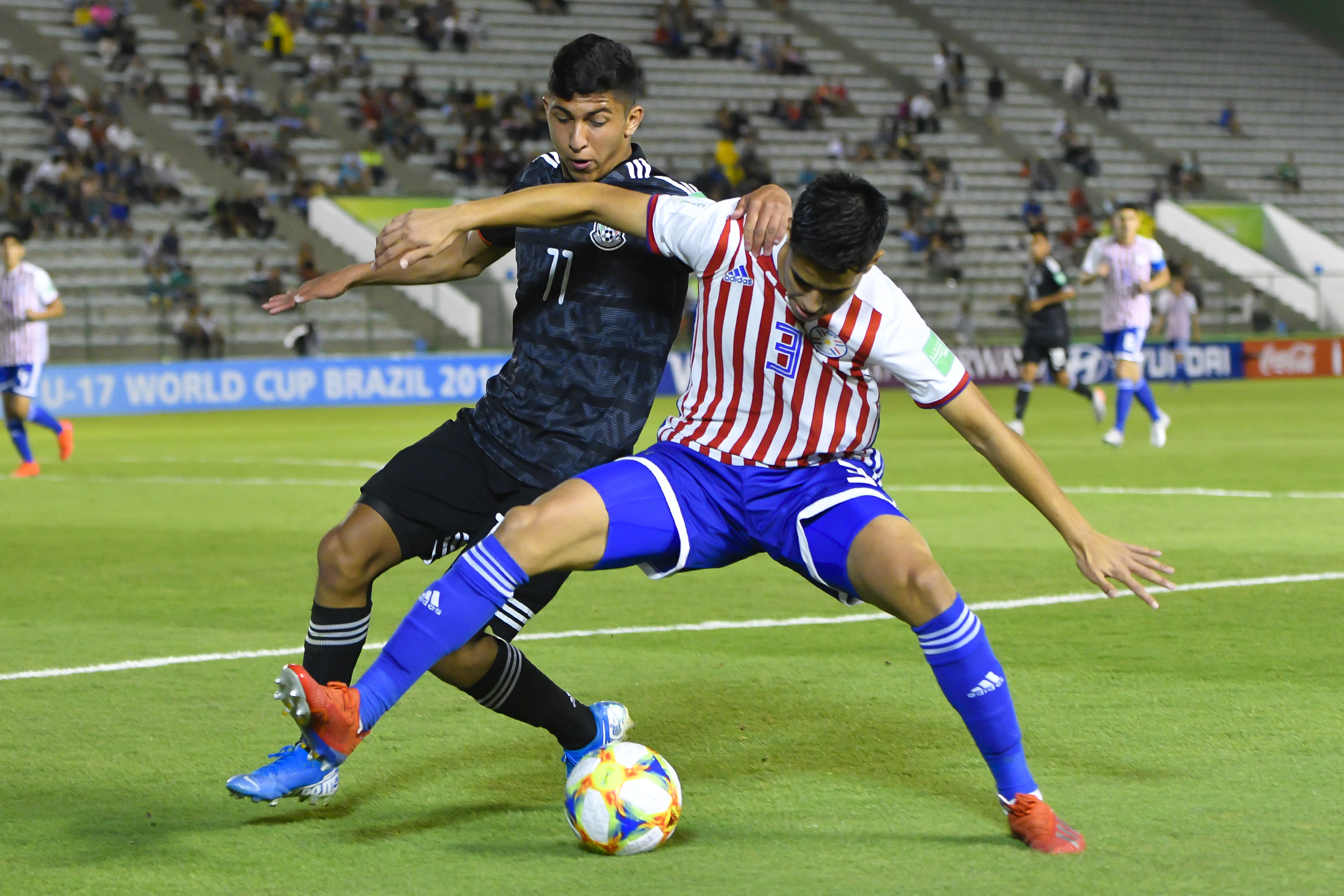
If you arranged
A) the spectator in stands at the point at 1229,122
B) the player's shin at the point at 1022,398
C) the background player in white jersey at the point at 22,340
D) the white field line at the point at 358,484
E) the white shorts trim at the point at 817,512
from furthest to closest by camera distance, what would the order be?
the spectator in stands at the point at 1229,122
the player's shin at the point at 1022,398
the background player in white jersey at the point at 22,340
the white field line at the point at 358,484
the white shorts trim at the point at 817,512

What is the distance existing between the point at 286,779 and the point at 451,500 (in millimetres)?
866

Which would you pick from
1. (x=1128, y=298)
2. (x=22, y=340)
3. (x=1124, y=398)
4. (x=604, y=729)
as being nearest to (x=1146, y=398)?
(x=1124, y=398)

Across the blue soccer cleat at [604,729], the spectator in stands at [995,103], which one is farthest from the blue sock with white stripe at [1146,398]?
the spectator in stands at [995,103]

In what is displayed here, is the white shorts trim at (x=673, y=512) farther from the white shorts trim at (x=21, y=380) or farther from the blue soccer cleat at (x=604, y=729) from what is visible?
the white shorts trim at (x=21, y=380)

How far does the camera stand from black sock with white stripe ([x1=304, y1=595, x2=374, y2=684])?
436 centimetres

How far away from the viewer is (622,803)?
393 cm

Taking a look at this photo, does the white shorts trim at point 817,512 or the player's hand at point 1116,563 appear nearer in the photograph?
the player's hand at point 1116,563

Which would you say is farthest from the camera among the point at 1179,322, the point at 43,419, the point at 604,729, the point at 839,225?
the point at 1179,322

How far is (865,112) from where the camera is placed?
38219 millimetres

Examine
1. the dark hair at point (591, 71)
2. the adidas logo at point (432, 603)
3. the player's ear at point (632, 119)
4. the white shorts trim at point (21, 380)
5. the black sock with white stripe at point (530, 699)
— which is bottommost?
the white shorts trim at point (21, 380)

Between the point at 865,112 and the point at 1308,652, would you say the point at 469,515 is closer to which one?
the point at 1308,652

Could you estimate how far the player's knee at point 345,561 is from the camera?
428 centimetres

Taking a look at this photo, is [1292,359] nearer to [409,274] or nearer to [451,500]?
[409,274]

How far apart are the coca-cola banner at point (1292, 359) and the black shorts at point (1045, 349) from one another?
1398cm
